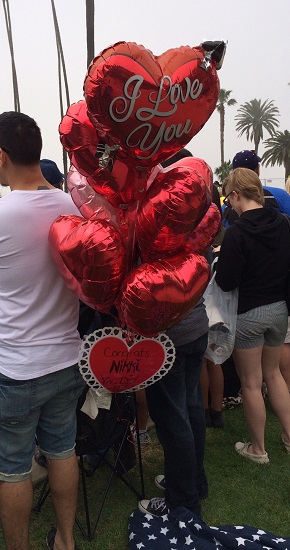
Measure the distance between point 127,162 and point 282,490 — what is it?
1.97 m

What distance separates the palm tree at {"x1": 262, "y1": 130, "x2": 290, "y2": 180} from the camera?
157 ft

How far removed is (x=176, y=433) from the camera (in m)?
2.24

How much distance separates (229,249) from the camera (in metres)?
2.66

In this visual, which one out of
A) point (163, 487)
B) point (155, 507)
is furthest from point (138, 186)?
point (163, 487)

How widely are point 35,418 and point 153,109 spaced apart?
46.2 inches

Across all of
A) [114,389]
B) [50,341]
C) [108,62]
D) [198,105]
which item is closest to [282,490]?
[114,389]

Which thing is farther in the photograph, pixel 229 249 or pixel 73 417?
pixel 229 249

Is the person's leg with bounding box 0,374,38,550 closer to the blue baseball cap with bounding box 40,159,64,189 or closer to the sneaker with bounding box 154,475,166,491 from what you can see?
the sneaker with bounding box 154,475,166,491

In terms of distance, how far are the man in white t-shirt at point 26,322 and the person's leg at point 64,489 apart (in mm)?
129

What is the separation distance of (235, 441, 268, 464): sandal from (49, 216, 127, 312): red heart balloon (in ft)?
5.70

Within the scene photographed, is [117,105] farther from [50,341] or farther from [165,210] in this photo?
[50,341]

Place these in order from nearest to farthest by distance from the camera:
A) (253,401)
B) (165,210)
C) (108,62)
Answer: (108,62) → (165,210) → (253,401)

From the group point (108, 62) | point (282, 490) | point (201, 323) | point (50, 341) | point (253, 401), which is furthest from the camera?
point (253, 401)

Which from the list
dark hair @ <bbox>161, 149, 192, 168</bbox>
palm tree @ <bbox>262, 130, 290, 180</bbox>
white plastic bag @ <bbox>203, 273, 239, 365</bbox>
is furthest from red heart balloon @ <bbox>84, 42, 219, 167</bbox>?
palm tree @ <bbox>262, 130, 290, 180</bbox>
